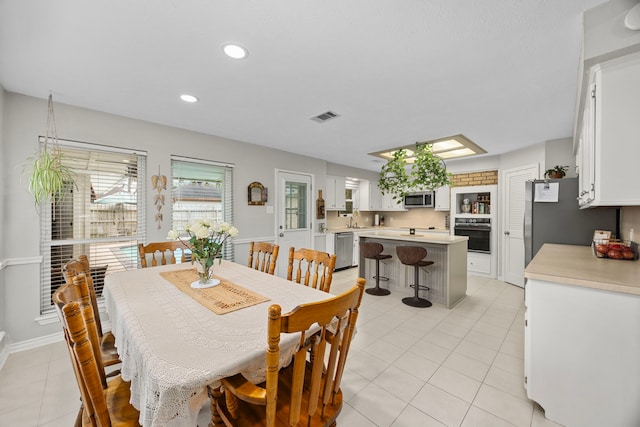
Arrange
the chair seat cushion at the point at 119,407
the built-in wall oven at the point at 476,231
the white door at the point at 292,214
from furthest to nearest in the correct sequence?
the built-in wall oven at the point at 476,231 → the white door at the point at 292,214 → the chair seat cushion at the point at 119,407

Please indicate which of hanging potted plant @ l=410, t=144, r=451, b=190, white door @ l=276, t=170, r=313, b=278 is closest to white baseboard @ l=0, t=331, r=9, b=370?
white door @ l=276, t=170, r=313, b=278

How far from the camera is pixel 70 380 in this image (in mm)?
2004

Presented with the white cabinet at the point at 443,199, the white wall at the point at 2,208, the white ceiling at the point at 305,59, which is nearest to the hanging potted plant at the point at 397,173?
the white ceiling at the point at 305,59

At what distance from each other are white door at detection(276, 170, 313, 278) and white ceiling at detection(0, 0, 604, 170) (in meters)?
1.64

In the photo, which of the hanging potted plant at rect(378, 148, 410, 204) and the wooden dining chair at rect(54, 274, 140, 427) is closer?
the wooden dining chair at rect(54, 274, 140, 427)

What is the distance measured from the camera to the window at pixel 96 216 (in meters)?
2.61

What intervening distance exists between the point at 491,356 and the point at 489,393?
1.90ft

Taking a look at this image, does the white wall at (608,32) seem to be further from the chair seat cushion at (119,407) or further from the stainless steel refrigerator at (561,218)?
the chair seat cushion at (119,407)

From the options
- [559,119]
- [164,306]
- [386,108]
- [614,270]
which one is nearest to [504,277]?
[559,119]

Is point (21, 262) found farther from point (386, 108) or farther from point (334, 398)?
point (386, 108)

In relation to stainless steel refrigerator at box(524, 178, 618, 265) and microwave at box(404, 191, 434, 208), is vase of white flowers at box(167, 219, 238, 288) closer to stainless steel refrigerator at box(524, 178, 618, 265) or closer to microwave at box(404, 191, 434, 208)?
stainless steel refrigerator at box(524, 178, 618, 265)

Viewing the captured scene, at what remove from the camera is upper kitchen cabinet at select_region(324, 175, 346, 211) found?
5.65m

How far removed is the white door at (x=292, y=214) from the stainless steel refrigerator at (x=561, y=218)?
3.41 m

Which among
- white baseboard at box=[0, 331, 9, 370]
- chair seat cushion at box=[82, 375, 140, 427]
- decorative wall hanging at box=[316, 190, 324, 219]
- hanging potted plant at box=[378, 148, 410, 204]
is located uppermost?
hanging potted plant at box=[378, 148, 410, 204]
